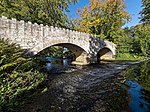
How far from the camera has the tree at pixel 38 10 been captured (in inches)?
675

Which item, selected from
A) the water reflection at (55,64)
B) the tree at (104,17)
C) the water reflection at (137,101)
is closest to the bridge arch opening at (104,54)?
the tree at (104,17)

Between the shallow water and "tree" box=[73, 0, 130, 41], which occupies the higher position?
"tree" box=[73, 0, 130, 41]

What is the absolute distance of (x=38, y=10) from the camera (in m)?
19.2

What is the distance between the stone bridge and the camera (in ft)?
31.2

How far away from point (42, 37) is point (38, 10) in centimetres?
890

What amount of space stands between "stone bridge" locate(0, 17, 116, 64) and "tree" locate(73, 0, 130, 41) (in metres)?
8.75

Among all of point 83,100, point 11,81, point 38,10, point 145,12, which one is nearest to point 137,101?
point 83,100

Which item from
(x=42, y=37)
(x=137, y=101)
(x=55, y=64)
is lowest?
(x=137, y=101)

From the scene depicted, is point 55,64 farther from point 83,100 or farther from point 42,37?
point 83,100

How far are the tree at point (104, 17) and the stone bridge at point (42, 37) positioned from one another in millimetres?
8755

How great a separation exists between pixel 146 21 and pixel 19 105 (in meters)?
33.3

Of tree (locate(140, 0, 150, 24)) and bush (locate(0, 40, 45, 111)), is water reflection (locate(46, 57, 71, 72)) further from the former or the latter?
tree (locate(140, 0, 150, 24))

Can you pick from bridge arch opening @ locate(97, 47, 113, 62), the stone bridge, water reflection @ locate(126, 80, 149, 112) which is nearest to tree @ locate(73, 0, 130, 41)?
bridge arch opening @ locate(97, 47, 113, 62)

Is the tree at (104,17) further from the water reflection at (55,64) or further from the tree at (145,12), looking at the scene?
the water reflection at (55,64)
